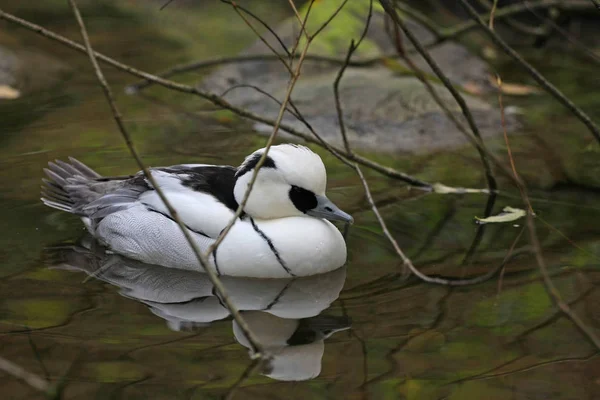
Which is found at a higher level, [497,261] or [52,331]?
[52,331]

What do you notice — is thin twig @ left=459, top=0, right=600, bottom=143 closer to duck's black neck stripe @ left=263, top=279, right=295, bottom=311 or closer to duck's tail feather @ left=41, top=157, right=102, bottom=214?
duck's black neck stripe @ left=263, top=279, right=295, bottom=311

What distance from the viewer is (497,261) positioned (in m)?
5.62

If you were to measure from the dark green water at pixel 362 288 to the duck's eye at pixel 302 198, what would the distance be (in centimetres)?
47

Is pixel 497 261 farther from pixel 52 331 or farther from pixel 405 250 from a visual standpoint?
pixel 52 331

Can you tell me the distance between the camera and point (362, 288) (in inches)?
205

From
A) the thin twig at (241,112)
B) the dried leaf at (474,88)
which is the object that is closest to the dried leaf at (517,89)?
the dried leaf at (474,88)

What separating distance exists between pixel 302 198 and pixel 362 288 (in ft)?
2.05

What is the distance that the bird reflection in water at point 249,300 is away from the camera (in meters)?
4.44

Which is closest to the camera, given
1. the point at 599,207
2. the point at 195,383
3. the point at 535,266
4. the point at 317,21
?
the point at 195,383

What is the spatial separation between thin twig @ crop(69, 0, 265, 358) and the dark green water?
249mm

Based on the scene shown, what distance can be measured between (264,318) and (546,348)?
4.68ft

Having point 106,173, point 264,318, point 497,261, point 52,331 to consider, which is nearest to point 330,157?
point 106,173

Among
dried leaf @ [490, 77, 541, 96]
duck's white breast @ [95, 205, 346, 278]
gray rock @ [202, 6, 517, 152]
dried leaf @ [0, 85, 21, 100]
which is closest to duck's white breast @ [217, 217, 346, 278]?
duck's white breast @ [95, 205, 346, 278]

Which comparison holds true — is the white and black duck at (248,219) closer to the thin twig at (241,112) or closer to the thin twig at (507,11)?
the thin twig at (241,112)
